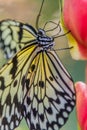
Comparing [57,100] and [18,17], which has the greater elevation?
[18,17]

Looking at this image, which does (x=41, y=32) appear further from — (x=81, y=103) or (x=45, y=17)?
(x=81, y=103)

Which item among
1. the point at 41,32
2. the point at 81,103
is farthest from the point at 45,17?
the point at 81,103

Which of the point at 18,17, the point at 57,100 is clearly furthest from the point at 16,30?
the point at 57,100

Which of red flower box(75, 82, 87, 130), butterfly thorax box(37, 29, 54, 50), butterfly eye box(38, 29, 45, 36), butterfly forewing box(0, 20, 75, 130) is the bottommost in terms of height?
red flower box(75, 82, 87, 130)

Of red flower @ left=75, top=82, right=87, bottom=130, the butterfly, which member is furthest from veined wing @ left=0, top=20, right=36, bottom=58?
red flower @ left=75, top=82, right=87, bottom=130

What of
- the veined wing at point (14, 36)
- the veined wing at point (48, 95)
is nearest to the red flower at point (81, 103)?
the veined wing at point (48, 95)

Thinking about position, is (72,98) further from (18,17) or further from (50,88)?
(18,17)

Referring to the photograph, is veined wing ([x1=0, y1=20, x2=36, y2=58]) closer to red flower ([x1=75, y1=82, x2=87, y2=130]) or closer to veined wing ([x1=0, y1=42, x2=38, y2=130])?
veined wing ([x1=0, y1=42, x2=38, y2=130])

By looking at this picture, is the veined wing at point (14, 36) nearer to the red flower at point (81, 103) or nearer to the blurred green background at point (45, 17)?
the blurred green background at point (45, 17)
